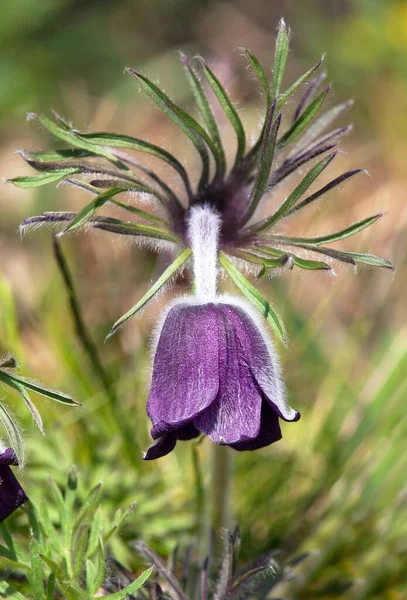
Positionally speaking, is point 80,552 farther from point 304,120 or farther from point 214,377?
point 304,120

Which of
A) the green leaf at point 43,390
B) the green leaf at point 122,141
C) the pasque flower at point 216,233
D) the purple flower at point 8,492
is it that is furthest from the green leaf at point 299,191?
the purple flower at point 8,492

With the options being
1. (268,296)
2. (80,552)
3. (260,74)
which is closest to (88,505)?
(80,552)

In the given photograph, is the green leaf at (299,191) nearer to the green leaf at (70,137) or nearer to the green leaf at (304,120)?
the green leaf at (304,120)

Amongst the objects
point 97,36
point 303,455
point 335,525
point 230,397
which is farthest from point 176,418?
point 97,36

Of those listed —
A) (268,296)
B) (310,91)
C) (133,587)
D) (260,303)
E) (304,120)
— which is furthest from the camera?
(268,296)

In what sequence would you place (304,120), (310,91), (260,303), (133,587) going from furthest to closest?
1. (310,91)
2. (304,120)
3. (260,303)
4. (133,587)

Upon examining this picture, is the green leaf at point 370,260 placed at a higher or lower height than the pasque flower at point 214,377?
higher

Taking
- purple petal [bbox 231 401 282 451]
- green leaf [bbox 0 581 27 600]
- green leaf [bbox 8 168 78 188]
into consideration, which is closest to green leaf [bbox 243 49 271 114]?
green leaf [bbox 8 168 78 188]
